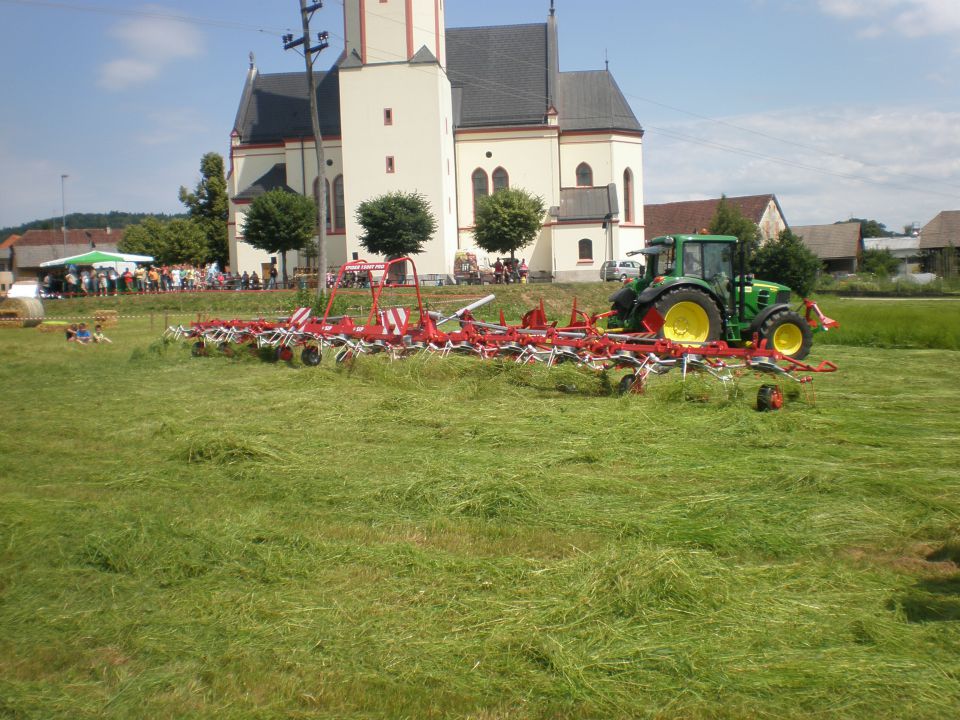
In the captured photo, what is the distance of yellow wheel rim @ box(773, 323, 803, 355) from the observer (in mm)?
14172

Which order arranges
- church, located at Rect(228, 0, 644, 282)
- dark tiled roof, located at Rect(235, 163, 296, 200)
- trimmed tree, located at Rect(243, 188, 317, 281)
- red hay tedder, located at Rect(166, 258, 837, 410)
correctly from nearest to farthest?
red hay tedder, located at Rect(166, 258, 837, 410), trimmed tree, located at Rect(243, 188, 317, 281), church, located at Rect(228, 0, 644, 282), dark tiled roof, located at Rect(235, 163, 296, 200)

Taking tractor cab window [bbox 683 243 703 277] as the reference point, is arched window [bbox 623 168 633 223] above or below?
above

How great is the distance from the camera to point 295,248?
46.4 meters

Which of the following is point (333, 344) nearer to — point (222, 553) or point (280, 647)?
point (222, 553)

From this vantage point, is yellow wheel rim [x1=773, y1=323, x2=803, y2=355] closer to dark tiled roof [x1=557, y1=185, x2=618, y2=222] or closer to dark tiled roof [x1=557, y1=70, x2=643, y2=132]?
dark tiled roof [x1=557, y1=185, x2=618, y2=222]

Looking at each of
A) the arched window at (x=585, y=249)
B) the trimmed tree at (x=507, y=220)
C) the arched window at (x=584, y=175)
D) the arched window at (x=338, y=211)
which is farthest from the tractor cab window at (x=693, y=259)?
the arched window at (x=584, y=175)

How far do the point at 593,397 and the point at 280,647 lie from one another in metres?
7.33

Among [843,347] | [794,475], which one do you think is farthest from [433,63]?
[794,475]

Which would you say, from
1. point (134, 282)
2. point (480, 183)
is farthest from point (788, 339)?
point (480, 183)

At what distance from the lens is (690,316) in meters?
13.5

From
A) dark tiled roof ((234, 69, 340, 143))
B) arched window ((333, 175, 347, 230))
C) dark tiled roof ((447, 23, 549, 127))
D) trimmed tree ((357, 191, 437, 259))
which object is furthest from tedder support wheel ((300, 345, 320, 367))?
dark tiled roof ((447, 23, 549, 127))

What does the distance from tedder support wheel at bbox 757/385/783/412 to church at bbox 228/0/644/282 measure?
130ft

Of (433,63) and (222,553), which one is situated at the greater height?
(433,63)

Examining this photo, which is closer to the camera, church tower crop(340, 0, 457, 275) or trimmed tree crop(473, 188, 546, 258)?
church tower crop(340, 0, 457, 275)
